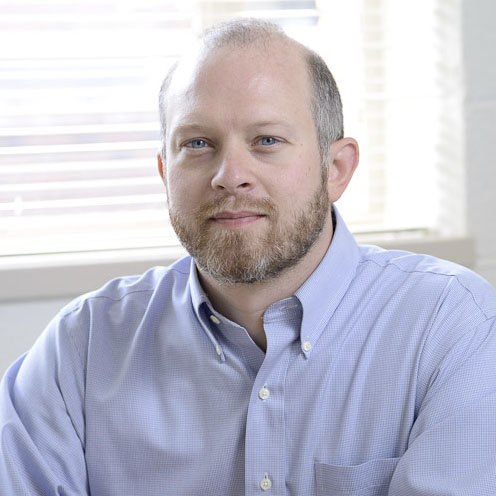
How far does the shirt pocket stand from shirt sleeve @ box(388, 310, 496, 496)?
0.06 meters

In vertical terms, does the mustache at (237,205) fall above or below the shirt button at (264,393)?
above

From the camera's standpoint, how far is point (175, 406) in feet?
4.65

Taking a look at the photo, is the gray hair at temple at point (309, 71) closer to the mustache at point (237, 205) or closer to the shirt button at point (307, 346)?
the mustache at point (237, 205)

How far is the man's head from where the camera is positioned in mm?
1374

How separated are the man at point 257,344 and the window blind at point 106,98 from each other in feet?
2.63

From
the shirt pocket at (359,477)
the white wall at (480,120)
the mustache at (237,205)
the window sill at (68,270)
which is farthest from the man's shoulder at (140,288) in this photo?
the white wall at (480,120)

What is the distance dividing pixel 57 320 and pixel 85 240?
784mm

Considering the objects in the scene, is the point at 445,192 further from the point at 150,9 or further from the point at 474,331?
the point at 474,331

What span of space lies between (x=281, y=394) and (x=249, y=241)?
247mm

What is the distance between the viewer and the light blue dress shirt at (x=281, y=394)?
127 centimetres

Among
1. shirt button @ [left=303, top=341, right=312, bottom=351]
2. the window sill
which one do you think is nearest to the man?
shirt button @ [left=303, top=341, right=312, bottom=351]

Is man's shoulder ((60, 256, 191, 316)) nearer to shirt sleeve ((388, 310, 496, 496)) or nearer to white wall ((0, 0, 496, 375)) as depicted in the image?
shirt sleeve ((388, 310, 496, 496))

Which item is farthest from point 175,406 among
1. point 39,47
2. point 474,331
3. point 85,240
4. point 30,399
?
point 39,47

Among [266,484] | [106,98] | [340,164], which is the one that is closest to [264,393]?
[266,484]
